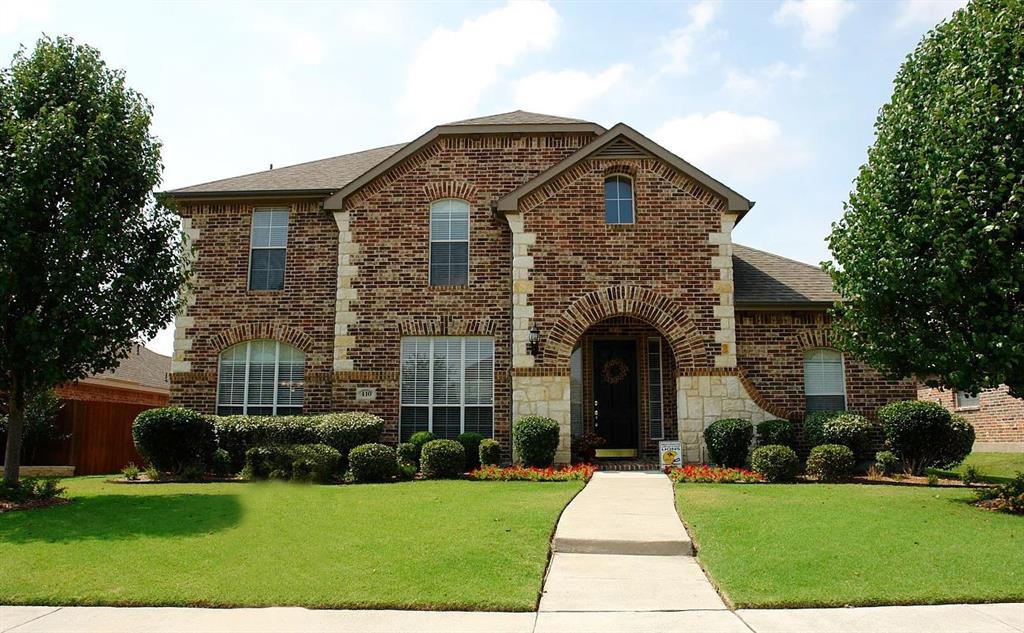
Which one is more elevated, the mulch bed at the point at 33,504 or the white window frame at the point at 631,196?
the white window frame at the point at 631,196

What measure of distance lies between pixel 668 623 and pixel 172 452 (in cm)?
1187

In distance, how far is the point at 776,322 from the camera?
54.1ft

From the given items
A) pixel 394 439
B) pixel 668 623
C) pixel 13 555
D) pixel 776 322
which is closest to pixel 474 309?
pixel 394 439

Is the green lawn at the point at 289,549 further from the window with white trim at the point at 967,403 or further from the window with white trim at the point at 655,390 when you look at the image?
the window with white trim at the point at 967,403

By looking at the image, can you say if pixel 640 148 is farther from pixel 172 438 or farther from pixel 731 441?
pixel 172 438

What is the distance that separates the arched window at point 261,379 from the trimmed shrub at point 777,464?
9.93 m

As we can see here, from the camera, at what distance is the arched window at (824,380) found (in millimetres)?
16406

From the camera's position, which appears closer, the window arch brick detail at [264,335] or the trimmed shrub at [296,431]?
the trimmed shrub at [296,431]

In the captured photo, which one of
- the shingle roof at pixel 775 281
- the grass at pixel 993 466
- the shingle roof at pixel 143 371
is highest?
the shingle roof at pixel 775 281

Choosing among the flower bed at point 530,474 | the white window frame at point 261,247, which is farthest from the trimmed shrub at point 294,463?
the white window frame at point 261,247

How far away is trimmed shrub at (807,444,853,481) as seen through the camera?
13.7 meters

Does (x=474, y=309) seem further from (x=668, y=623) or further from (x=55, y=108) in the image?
(x=668, y=623)

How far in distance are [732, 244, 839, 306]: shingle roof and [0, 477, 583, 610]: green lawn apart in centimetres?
688

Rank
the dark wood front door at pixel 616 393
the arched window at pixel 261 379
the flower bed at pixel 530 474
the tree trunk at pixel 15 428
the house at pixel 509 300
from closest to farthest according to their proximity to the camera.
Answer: the tree trunk at pixel 15 428 → the flower bed at pixel 530 474 → the house at pixel 509 300 → the arched window at pixel 261 379 → the dark wood front door at pixel 616 393
